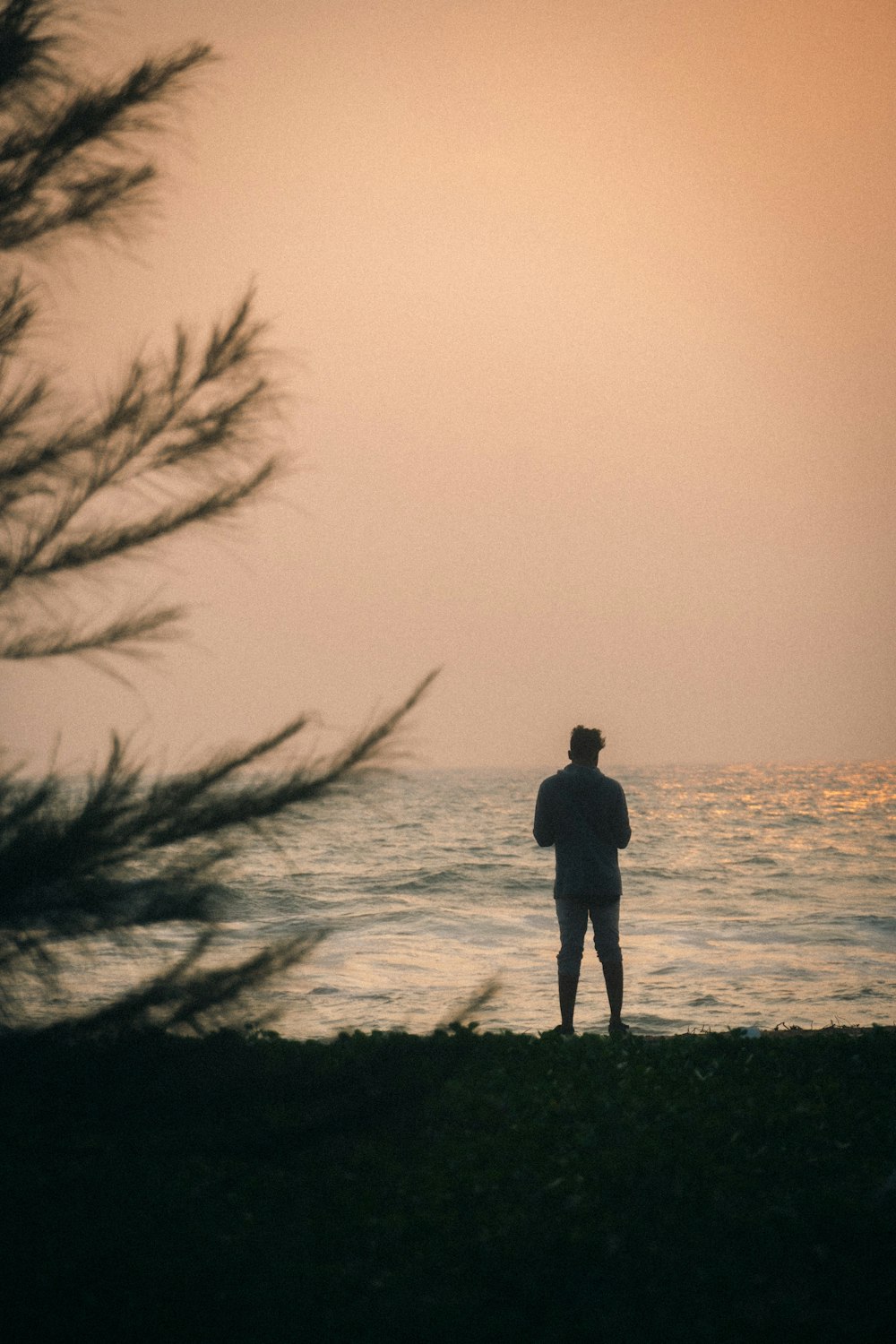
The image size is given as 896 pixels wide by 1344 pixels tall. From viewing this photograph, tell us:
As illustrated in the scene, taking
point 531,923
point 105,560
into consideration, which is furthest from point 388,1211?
point 531,923

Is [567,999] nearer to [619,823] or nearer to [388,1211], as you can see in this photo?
[619,823]

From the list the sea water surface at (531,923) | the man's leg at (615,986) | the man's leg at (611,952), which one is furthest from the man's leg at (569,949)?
the sea water surface at (531,923)

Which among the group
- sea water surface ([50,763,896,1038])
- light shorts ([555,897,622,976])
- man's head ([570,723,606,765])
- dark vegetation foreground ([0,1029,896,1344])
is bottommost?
sea water surface ([50,763,896,1038])

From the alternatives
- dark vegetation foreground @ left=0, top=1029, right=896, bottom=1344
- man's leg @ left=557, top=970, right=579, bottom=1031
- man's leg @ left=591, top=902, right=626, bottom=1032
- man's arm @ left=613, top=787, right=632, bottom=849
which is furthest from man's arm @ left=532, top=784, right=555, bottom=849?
dark vegetation foreground @ left=0, top=1029, right=896, bottom=1344

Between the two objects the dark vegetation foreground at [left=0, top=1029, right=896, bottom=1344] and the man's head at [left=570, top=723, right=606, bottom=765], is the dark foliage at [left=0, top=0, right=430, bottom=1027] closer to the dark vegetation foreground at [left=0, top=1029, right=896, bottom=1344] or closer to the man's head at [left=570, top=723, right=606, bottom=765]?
the dark vegetation foreground at [left=0, top=1029, right=896, bottom=1344]

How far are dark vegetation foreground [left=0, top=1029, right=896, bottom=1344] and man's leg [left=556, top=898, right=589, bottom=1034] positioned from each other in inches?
84.6

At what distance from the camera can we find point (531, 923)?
20.4 m

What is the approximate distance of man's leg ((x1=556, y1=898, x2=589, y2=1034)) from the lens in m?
7.31

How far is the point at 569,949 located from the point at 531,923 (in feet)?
43.8

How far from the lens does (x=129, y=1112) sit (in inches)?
142

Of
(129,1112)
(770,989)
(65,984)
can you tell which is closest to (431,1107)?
(129,1112)

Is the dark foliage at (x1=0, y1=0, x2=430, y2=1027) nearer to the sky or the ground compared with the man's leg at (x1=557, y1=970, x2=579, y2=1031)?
nearer to the sky

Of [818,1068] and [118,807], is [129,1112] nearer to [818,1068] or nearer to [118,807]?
[118,807]

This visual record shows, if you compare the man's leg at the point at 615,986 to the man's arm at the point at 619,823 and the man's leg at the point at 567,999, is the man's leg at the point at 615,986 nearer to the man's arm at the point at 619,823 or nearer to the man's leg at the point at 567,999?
the man's leg at the point at 567,999
